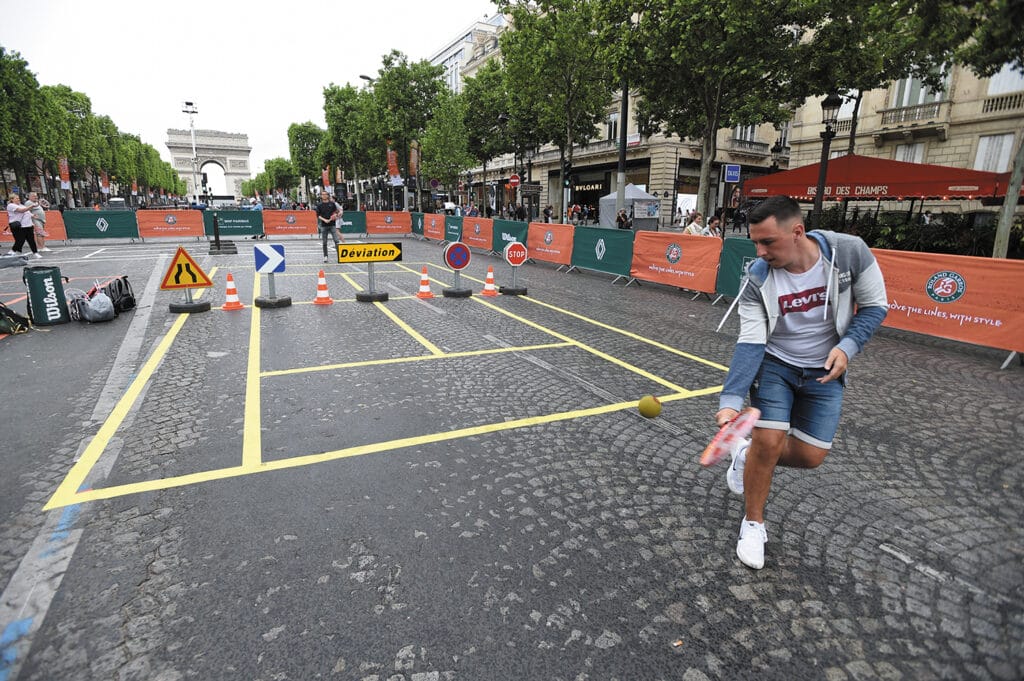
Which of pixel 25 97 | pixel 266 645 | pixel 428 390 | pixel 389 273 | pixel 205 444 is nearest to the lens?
pixel 266 645

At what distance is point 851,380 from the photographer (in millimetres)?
6055

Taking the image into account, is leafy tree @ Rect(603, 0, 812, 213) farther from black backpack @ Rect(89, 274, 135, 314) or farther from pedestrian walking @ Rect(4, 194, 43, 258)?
pedestrian walking @ Rect(4, 194, 43, 258)

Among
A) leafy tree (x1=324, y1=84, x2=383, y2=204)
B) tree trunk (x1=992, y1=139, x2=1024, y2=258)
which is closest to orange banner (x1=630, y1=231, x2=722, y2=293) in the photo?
tree trunk (x1=992, y1=139, x2=1024, y2=258)

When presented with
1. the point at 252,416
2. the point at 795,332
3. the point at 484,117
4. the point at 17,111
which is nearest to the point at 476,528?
the point at 795,332

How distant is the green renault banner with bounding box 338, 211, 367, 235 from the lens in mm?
27259

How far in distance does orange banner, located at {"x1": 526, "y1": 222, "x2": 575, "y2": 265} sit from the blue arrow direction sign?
8.09 m

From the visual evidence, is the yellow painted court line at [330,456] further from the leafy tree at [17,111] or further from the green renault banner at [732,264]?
the leafy tree at [17,111]

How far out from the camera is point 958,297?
24.4ft

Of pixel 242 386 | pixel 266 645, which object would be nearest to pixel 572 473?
pixel 266 645

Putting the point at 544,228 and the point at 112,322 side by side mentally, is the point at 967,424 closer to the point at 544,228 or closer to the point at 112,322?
the point at 112,322

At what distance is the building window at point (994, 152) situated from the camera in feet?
76.3

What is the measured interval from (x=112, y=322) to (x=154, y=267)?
314 inches

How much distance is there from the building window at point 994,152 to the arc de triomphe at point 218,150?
117663mm

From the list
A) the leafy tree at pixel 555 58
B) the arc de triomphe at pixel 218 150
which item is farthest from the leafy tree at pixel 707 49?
the arc de triomphe at pixel 218 150
